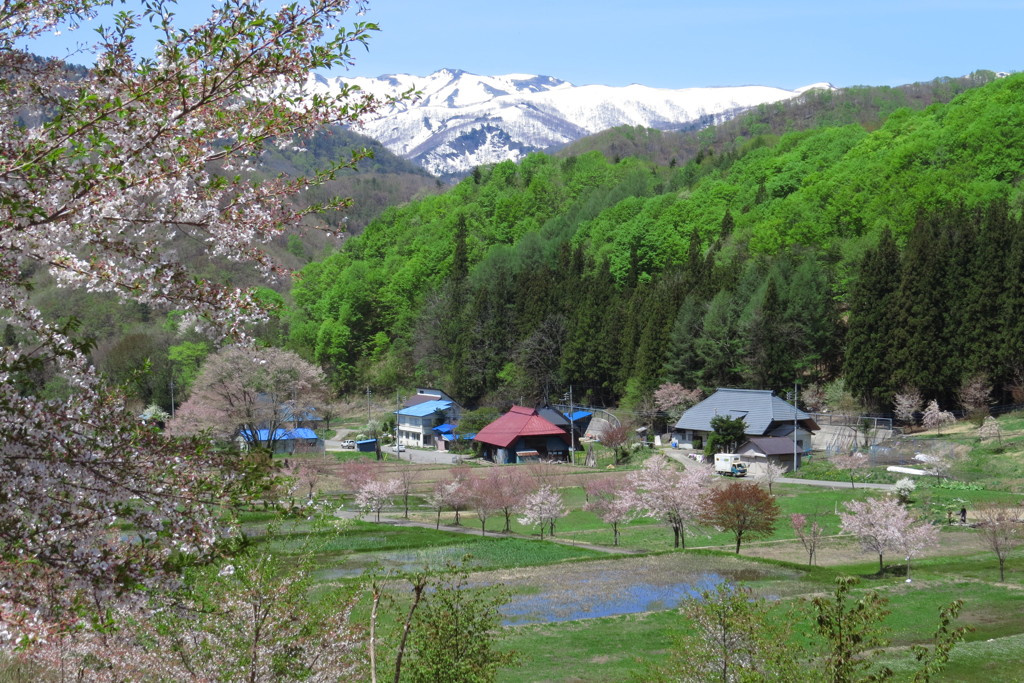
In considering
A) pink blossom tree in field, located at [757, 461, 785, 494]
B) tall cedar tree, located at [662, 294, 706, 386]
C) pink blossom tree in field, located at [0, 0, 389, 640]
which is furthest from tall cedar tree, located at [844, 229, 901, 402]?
pink blossom tree in field, located at [0, 0, 389, 640]

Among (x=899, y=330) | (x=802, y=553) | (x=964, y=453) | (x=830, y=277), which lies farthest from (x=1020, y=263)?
(x=802, y=553)

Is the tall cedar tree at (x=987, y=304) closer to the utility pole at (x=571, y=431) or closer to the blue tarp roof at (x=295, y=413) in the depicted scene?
the utility pole at (x=571, y=431)

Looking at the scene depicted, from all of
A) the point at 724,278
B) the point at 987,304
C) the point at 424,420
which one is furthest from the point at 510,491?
the point at 424,420

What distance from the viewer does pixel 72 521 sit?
5500 mm

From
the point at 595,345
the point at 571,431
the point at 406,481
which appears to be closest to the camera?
the point at 406,481

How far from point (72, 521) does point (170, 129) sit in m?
2.48

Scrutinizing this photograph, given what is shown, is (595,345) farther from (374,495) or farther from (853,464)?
(374,495)

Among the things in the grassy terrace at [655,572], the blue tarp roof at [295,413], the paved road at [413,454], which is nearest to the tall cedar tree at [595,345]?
the paved road at [413,454]

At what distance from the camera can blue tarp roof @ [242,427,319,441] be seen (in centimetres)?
4809

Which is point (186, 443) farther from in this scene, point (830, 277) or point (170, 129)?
point (830, 277)

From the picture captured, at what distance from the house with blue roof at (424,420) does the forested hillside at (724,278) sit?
3.20 meters

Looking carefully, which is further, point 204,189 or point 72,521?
point 204,189

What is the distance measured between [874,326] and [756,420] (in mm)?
9090

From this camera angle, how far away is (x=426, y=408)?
75875 millimetres
